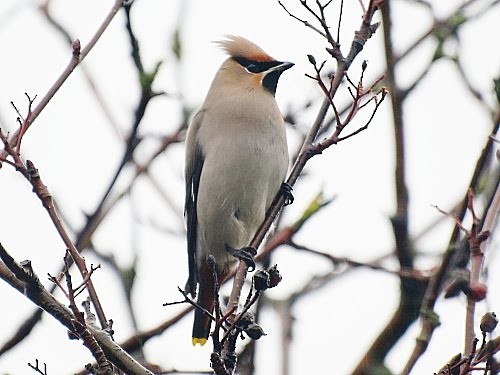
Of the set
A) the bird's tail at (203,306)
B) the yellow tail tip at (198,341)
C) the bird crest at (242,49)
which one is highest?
the bird crest at (242,49)

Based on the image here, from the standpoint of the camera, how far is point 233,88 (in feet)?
17.1

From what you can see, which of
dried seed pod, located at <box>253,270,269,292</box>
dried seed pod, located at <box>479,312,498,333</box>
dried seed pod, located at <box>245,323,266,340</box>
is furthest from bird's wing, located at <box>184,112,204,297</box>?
dried seed pod, located at <box>479,312,498,333</box>

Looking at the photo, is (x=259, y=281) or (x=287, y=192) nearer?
(x=259, y=281)

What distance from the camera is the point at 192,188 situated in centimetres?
510

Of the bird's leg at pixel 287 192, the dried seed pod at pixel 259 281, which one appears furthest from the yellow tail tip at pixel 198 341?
the dried seed pod at pixel 259 281

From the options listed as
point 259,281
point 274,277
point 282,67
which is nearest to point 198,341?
point 282,67

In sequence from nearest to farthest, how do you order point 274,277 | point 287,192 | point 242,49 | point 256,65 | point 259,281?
point 259,281 < point 274,277 < point 287,192 < point 256,65 < point 242,49

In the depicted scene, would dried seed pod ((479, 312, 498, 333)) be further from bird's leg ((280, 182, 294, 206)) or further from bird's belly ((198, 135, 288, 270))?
bird's belly ((198, 135, 288, 270))

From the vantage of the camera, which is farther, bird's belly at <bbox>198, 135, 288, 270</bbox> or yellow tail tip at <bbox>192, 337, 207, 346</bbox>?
yellow tail tip at <bbox>192, 337, 207, 346</bbox>

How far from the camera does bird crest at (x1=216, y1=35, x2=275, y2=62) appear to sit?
5.36 m

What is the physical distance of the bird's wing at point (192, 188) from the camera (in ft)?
16.4

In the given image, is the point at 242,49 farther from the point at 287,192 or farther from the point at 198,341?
the point at 198,341

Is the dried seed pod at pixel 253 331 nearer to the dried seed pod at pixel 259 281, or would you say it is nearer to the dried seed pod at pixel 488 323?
the dried seed pod at pixel 259 281

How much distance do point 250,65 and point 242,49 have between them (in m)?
0.16
